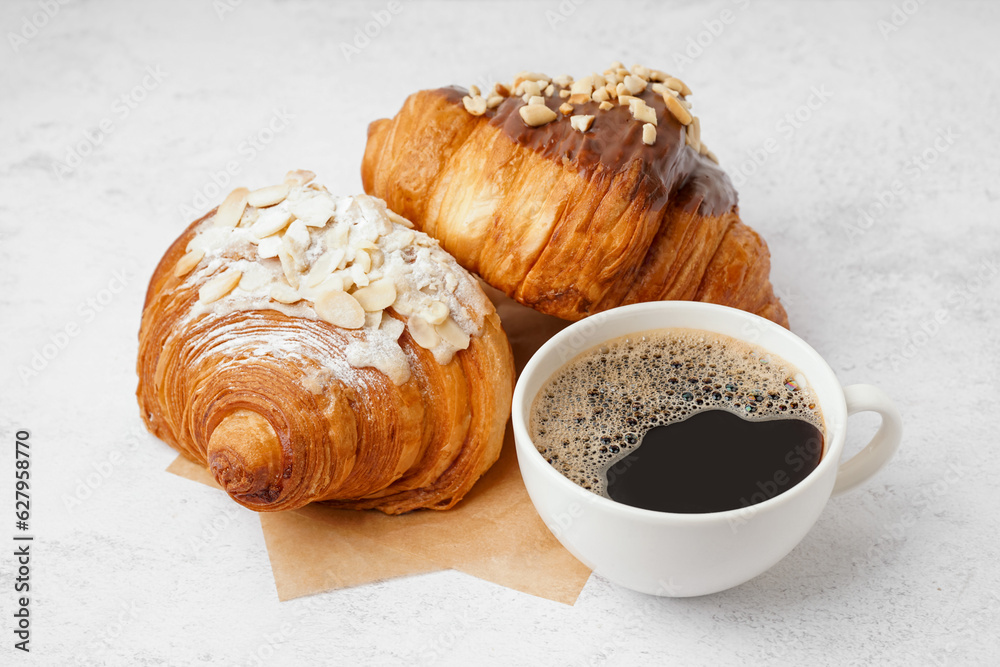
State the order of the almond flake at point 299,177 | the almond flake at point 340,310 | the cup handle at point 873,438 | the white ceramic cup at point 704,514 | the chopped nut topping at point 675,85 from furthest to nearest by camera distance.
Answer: the chopped nut topping at point 675,85 < the almond flake at point 299,177 < the almond flake at point 340,310 < the cup handle at point 873,438 < the white ceramic cup at point 704,514

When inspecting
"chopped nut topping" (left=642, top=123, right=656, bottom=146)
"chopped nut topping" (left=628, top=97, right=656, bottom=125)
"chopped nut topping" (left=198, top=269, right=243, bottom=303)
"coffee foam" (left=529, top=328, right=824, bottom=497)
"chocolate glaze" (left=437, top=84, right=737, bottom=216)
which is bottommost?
"coffee foam" (left=529, top=328, right=824, bottom=497)

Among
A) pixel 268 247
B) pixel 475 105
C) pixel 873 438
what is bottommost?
pixel 873 438

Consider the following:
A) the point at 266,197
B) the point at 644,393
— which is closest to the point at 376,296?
the point at 266,197

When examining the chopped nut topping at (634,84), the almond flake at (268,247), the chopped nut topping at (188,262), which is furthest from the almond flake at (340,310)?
the chopped nut topping at (634,84)

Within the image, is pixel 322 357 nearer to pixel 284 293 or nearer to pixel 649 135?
pixel 284 293

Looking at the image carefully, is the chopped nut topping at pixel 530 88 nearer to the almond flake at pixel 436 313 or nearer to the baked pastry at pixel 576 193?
the baked pastry at pixel 576 193

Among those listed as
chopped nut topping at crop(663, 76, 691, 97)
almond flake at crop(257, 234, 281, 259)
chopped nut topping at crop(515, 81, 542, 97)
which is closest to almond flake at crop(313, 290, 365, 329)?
almond flake at crop(257, 234, 281, 259)

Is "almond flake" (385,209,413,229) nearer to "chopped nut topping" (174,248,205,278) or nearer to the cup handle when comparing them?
"chopped nut topping" (174,248,205,278)
